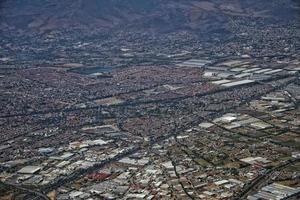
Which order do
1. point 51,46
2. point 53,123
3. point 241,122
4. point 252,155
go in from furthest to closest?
point 51,46 → point 53,123 → point 241,122 → point 252,155

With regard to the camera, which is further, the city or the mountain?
the mountain

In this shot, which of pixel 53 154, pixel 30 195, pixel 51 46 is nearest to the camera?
pixel 30 195

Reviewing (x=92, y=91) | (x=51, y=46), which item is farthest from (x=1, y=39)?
(x=92, y=91)

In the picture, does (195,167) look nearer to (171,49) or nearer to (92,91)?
(92,91)

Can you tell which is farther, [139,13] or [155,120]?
[139,13]

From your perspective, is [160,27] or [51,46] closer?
[51,46]

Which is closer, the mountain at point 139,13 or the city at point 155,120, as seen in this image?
the city at point 155,120

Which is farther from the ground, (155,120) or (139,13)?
(139,13)
